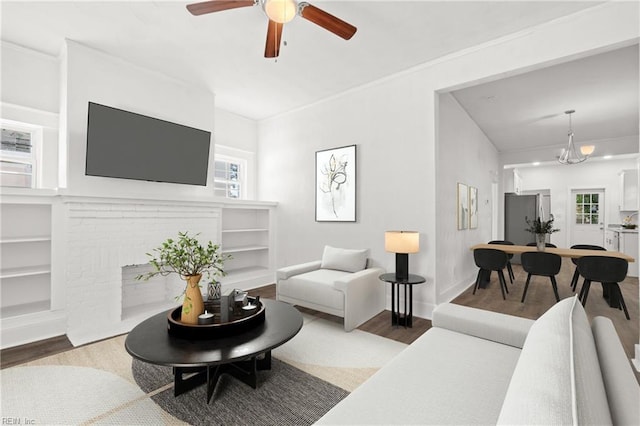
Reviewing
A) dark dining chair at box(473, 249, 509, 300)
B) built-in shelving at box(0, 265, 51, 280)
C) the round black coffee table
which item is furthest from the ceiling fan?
dark dining chair at box(473, 249, 509, 300)

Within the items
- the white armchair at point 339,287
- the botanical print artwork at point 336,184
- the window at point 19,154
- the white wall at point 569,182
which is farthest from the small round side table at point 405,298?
the white wall at point 569,182

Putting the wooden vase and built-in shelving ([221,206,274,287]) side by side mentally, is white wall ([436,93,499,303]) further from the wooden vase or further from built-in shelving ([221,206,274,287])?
built-in shelving ([221,206,274,287])

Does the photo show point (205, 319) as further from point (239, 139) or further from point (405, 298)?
point (239, 139)

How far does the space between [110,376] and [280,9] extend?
9.53ft

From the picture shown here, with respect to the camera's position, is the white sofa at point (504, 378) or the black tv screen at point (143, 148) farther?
the black tv screen at point (143, 148)

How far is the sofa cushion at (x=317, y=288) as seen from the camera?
310 centimetres

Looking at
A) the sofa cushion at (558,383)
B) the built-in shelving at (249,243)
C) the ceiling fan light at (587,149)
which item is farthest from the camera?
the ceiling fan light at (587,149)

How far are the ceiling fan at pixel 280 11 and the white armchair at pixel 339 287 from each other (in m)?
2.24

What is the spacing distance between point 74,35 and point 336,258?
3.58 m

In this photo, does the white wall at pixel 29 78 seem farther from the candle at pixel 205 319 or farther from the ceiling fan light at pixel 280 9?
the candle at pixel 205 319

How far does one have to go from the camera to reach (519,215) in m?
7.38

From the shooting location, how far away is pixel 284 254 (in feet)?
16.6

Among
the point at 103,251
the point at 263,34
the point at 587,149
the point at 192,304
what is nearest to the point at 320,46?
the point at 263,34

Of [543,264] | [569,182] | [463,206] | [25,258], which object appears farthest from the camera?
[569,182]
